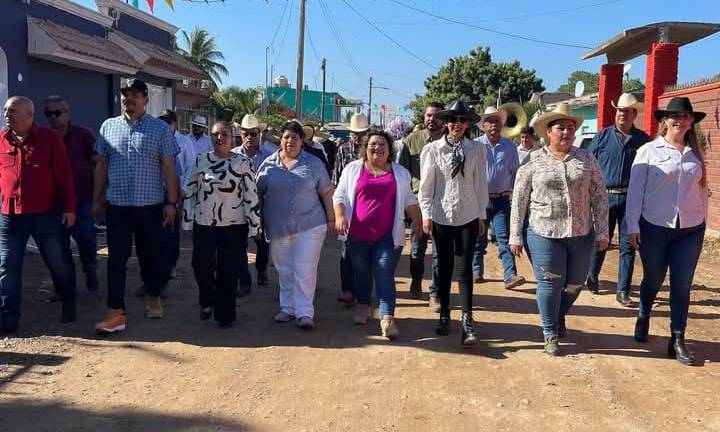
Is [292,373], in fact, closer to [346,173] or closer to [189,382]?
[189,382]

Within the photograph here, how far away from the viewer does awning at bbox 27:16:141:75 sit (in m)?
9.12

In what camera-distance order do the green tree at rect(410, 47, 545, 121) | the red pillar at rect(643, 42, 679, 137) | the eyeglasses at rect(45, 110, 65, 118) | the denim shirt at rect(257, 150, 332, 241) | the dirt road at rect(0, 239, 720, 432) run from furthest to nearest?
the green tree at rect(410, 47, 545, 121) < the red pillar at rect(643, 42, 679, 137) < the eyeglasses at rect(45, 110, 65, 118) < the denim shirt at rect(257, 150, 332, 241) < the dirt road at rect(0, 239, 720, 432)

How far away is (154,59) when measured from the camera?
13.2 metres

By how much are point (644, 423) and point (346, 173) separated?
9.71 feet

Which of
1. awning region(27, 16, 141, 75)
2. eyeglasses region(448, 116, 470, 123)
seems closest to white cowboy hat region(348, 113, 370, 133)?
eyeglasses region(448, 116, 470, 123)

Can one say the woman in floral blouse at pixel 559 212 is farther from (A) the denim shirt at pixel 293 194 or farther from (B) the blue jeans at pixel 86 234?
(B) the blue jeans at pixel 86 234

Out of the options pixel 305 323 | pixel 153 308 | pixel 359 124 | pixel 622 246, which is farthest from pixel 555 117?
pixel 153 308

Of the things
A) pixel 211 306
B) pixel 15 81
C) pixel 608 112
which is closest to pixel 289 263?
pixel 211 306

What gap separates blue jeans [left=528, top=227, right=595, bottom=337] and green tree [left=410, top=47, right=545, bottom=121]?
1361 inches

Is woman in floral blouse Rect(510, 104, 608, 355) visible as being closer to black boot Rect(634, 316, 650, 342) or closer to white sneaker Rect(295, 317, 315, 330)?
black boot Rect(634, 316, 650, 342)

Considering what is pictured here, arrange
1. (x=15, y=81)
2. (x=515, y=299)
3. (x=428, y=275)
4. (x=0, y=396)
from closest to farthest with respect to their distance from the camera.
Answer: (x=0, y=396), (x=515, y=299), (x=428, y=275), (x=15, y=81)

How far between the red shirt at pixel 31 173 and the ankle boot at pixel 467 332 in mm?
3315

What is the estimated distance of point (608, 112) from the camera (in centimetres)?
1745

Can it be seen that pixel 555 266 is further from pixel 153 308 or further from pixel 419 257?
pixel 153 308
